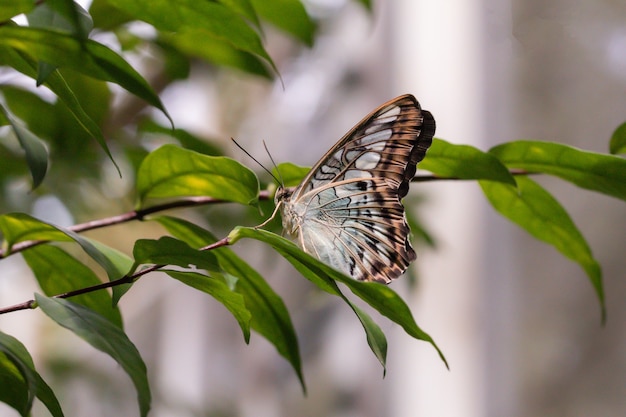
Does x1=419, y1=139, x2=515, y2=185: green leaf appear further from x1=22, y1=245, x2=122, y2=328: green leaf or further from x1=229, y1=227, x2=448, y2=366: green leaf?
x1=22, y1=245, x2=122, y2=328: green leaf

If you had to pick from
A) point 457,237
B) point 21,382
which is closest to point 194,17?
point 21,382

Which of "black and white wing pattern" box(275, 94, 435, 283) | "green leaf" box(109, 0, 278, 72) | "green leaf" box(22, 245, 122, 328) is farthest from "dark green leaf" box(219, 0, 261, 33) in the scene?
"green leaf" box(22, 245, 122, 328)

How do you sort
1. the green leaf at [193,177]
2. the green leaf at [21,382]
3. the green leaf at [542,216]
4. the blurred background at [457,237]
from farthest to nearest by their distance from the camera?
1. the blurred background at [457,237]
2. the green leaf at [542,216]
3. the green leaf at [193,177]
4. the green leaf at [21,382]

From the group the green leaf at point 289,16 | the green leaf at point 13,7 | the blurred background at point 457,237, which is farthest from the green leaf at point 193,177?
the blurred background at point 457,237

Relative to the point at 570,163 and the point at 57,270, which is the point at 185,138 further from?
the point at 570,163

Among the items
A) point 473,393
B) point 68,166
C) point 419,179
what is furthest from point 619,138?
point 473,393

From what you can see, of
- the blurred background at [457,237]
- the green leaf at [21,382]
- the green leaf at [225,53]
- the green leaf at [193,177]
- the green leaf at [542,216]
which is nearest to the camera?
the green leaf at [21,382]

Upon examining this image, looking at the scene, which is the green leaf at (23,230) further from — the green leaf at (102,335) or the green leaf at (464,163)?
the green leaf at (464,163)
